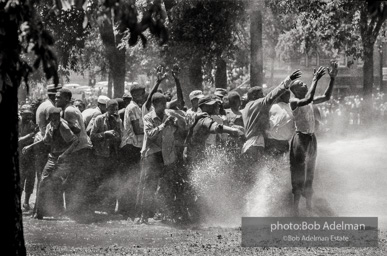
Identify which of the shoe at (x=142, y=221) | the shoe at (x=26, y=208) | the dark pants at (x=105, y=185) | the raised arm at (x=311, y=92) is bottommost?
the shoe at (x=26, y=208)

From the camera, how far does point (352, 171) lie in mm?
14812

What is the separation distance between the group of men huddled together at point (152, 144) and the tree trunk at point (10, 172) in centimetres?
485

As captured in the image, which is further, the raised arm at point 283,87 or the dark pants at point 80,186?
the dark pants at point 80,186

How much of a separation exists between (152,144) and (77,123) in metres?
1.14

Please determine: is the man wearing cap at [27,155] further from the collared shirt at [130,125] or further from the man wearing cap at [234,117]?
the man wearing cap at [234,117]

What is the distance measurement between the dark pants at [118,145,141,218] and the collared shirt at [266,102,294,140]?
2.01 m

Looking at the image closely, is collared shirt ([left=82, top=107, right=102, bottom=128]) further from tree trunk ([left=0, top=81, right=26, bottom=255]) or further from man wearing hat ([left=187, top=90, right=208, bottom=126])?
tree trunk ([left=0, top=81, right=26, bottom=255])

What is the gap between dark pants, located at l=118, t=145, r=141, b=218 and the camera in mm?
10914

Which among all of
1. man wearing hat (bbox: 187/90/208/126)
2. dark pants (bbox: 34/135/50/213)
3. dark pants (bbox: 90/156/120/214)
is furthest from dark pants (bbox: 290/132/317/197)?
dark pants (bbox: 34/135/50/213)

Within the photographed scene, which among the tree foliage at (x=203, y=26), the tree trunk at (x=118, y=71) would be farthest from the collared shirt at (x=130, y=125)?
the tree trunk at (x=118, y=71)

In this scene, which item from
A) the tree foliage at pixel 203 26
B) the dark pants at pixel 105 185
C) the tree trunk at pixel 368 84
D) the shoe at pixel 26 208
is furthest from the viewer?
the tree trunk at pixel 368 84

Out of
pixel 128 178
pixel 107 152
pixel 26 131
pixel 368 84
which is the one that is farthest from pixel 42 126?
pixel 368 84

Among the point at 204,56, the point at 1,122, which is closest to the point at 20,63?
the point at 1,122

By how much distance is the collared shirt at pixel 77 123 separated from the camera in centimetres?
1047
